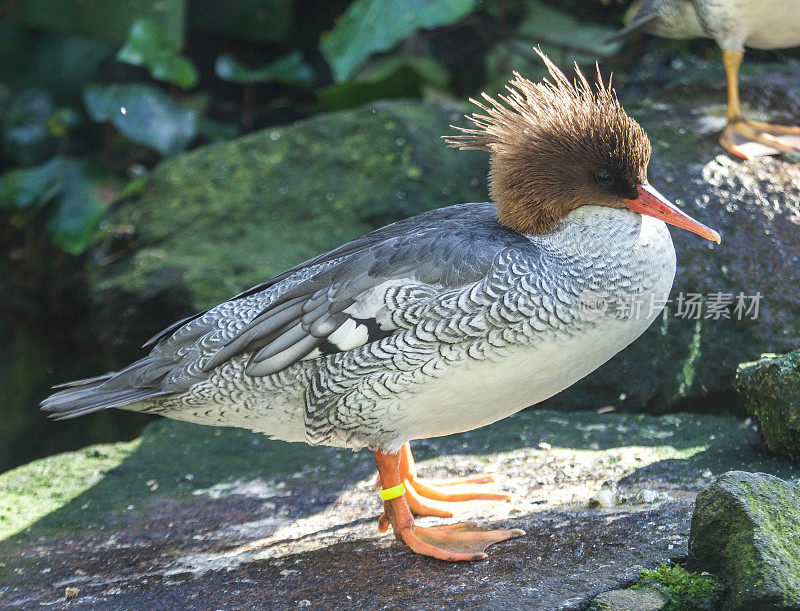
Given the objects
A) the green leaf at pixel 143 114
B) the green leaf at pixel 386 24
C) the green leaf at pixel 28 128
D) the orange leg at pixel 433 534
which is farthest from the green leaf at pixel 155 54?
the orange leg at pixel 433 534

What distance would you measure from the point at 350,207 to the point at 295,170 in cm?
52

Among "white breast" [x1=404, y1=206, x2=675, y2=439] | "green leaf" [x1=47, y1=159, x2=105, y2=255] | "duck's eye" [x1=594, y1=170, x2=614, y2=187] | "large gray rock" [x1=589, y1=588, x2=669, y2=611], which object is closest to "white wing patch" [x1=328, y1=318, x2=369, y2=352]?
"white breast" [x1=404, y1=206, x2=675, y2=439]

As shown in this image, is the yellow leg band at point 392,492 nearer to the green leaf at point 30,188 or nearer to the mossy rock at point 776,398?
the mossy rock at point 776,398

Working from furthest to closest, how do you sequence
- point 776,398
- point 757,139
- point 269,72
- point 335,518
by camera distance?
point 269,72, point 757,139, point 335,518, point 776,398

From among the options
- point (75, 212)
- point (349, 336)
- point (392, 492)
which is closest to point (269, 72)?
point (75, 212)

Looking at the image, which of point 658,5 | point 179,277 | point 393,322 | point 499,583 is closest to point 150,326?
point 179,277

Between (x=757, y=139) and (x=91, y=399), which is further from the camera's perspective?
(x=757, y=139)

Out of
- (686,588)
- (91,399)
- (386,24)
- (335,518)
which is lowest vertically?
(335,518)

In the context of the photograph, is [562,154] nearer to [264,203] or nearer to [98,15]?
[264,203]

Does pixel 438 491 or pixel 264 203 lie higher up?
pixel 264 203

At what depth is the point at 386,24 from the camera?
17.2ft

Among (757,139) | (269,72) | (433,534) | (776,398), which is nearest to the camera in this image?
(433,534)

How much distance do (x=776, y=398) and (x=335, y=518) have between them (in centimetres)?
164

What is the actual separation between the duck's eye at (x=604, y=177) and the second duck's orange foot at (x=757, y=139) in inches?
70.5
